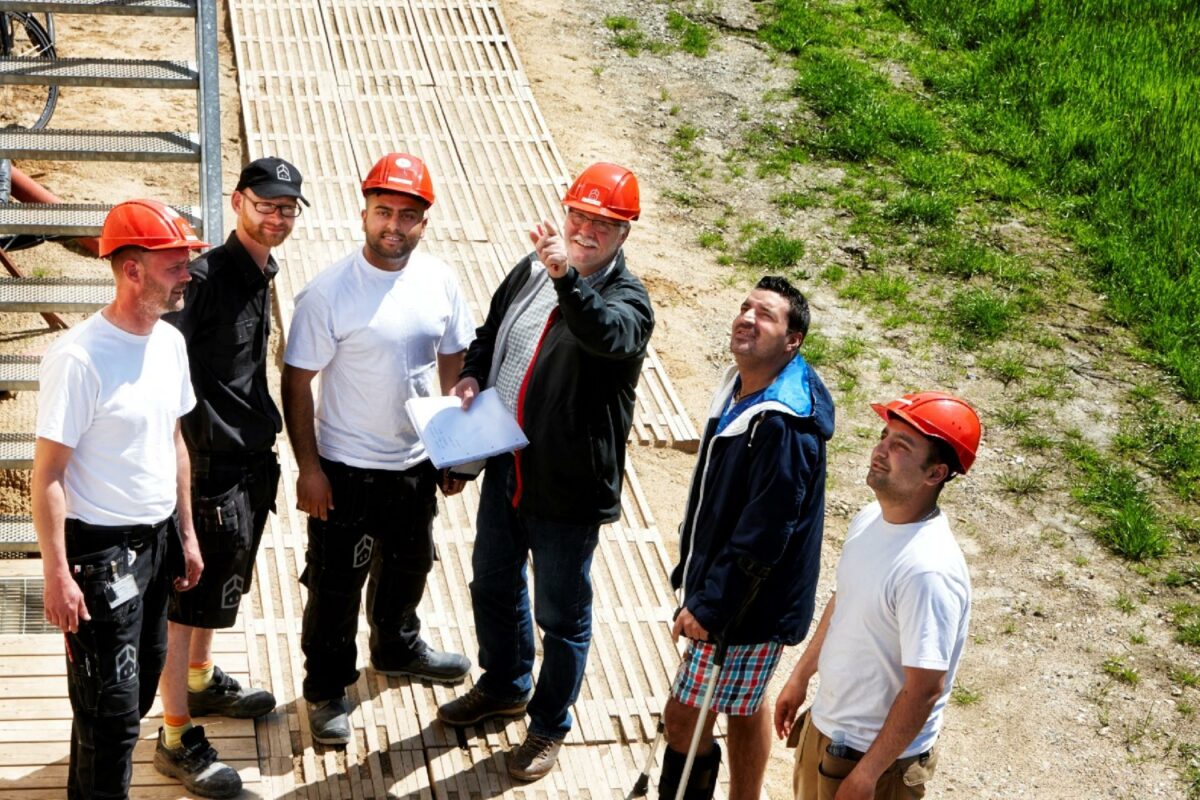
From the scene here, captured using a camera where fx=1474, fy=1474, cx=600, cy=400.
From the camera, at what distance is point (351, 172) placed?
32.0 feet

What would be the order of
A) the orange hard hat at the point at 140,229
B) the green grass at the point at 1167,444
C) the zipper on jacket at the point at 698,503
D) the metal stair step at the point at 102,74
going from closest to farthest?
1. the orange hard hat at the point at 140,229
2. the zipper on jacket at the point at 698,503
3. the metal stair step at the point at 102,74
4. the green grass at the point at 1167,444

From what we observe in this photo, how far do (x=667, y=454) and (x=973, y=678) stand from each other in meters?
2.04

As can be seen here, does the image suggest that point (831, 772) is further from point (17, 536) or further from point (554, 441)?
point (17, 536)

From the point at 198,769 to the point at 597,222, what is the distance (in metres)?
2.35

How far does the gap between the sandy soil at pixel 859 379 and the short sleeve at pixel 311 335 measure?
2.62 meters

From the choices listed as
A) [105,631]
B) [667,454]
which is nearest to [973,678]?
[667,454]

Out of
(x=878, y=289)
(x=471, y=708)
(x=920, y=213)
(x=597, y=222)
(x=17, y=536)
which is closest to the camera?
(x=597, y=222)

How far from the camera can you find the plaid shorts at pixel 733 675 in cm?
487

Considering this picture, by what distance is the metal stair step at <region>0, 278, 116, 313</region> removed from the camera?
6383 millimetres

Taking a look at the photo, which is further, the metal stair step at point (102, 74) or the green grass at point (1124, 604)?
the green grass at point (1124, 604)

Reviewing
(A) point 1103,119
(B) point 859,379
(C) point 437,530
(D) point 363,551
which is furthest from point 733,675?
(A) point 1103,119

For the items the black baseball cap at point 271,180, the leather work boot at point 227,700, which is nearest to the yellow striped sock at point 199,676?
the leather work boot at point 227,700

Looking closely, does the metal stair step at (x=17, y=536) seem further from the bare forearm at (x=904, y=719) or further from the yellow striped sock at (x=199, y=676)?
the bare forearm at (x=904, y=719)

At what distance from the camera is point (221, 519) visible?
5012 millimetres
